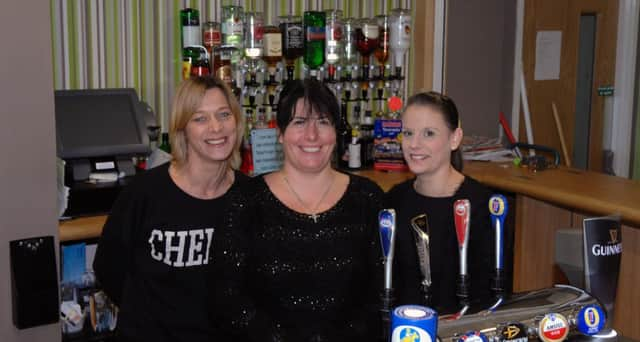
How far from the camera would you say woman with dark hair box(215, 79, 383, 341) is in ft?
6.48

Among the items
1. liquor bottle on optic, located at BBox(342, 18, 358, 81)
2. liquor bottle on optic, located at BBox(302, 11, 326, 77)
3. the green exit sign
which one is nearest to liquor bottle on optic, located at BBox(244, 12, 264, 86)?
liquor bottle on optic, located at BBox(302, 11, 326, 77)

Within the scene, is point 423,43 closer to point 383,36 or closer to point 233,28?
point 383,36

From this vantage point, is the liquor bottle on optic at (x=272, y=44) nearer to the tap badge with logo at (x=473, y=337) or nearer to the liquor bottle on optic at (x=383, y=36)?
the liquor bottle on optic at (x=383, y=36)

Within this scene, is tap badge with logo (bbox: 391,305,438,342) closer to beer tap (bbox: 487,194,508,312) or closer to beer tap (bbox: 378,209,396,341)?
beer tap (bbox: 378,209,396,341)

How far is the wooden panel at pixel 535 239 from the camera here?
148 inches

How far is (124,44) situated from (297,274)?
1.95 metres

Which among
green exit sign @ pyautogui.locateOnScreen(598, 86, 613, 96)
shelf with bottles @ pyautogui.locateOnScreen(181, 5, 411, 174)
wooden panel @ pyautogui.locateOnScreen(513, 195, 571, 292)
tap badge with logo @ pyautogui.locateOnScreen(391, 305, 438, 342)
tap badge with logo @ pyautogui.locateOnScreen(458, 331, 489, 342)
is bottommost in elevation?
wooden panel @ pyautogui.locateOnScreen(513, 195, 571, 292)

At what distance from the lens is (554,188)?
340 centimetres

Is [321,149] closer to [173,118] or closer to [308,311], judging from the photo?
[308,311]

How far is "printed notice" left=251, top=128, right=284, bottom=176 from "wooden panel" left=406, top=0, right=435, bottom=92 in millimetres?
1241

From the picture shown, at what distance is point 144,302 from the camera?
2352 mm

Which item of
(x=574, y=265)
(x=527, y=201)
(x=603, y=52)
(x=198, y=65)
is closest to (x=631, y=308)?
(x=527, y=201)

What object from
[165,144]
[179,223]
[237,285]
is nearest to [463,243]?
[237,285]

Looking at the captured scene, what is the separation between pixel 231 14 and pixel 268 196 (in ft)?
5.99
